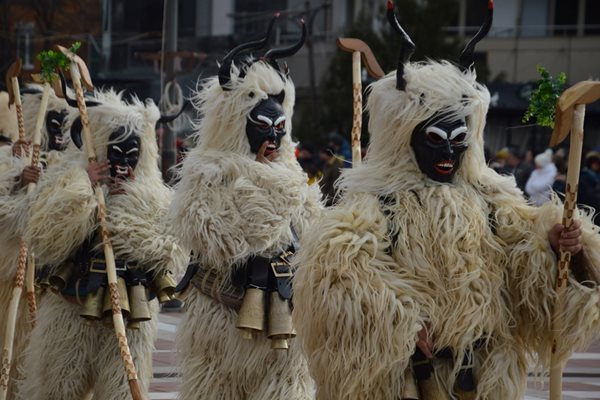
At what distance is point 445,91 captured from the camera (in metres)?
5.91

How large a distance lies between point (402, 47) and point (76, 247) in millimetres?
3104

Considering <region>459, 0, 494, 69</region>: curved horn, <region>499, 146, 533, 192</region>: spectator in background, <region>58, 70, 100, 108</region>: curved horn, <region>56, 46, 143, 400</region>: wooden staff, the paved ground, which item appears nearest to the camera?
<region>459, 0, 494, 69</region>: curved horn

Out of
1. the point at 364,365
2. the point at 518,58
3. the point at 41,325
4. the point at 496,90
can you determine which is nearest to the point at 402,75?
the point at 364,365

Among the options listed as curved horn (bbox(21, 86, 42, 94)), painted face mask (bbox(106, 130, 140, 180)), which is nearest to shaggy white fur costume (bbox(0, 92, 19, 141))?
curved horn (bbox(21, 86, 42, 94))

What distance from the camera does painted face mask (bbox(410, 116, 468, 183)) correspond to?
586 cm

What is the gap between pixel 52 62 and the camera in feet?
28.5

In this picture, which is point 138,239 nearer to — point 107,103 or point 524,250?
point 107,103

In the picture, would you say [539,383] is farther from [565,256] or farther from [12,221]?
[565,256]

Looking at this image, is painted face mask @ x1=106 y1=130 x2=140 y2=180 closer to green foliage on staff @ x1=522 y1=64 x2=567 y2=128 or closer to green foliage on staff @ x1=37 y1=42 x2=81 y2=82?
green foliage on staff @ x1=37 y1=42 x2=81 y2=82

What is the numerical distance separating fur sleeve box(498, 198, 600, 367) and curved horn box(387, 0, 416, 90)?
2.56ft

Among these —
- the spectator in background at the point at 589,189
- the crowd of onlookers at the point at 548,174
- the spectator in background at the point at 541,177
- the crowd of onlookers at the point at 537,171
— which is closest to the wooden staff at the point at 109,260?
the crowd of onlookers at the point at 537,171

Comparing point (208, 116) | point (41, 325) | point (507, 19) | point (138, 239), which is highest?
point (507, 19)

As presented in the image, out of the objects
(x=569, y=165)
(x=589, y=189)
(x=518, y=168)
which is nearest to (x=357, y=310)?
(x=569, y=165)

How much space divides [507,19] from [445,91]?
3036 centimetres
